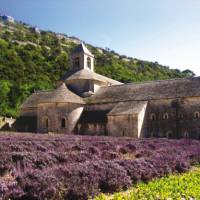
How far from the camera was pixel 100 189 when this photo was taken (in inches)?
413

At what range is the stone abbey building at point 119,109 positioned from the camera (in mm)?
37812

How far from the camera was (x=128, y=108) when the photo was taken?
38969 millimetres

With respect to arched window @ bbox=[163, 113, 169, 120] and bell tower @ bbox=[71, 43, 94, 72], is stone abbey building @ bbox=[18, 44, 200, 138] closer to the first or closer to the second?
arched window @ bbox=[163, 113, 169, 120]

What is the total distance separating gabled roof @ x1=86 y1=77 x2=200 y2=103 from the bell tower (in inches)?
259

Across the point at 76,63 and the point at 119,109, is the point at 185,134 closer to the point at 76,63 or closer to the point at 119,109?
the point at 119,109

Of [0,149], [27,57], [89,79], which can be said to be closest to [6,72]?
[27,57]

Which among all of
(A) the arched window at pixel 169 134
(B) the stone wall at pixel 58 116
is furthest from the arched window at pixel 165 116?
(B) the stone wall at pixel 58 116

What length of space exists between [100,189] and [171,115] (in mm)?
28950

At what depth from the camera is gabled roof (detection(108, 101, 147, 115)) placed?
38.1m

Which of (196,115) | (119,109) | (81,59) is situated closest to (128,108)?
(119,109)

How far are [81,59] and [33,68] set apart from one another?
126 ft

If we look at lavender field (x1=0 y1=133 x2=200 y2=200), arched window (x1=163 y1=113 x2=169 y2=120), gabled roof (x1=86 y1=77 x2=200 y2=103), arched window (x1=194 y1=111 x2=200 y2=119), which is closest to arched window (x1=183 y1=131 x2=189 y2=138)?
arched window (x1=194 y1=111 x2=200 y2=119)

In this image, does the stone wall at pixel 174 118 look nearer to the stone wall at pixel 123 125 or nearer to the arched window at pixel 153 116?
the arched window at pixel 153 116

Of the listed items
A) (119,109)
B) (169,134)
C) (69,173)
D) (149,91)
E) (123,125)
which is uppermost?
(149,91)
